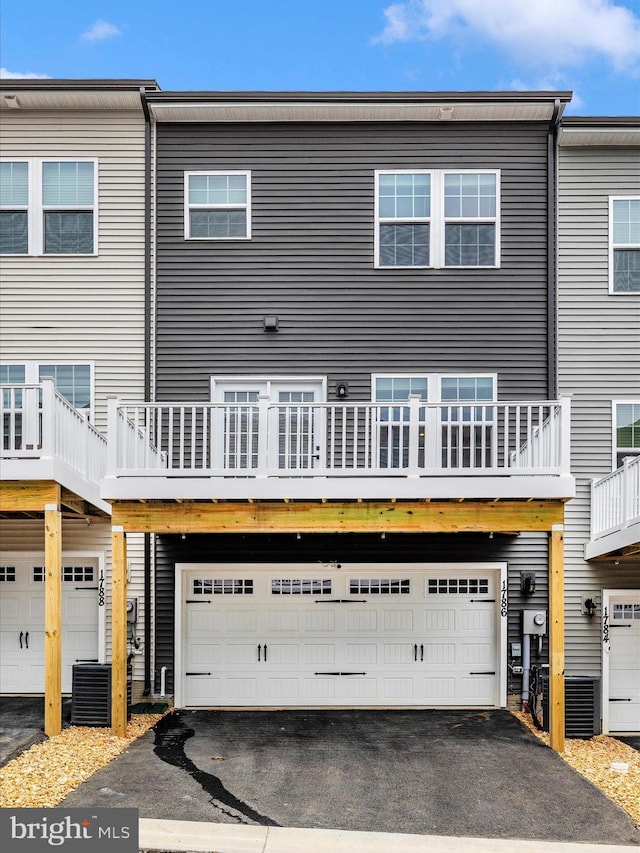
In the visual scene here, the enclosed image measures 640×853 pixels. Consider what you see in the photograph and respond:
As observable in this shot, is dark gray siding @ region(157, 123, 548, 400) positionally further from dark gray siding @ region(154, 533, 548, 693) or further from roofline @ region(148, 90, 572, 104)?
dark gray siding @ region(154, 533, 548, 693)

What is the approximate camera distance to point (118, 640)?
8781 millimetres

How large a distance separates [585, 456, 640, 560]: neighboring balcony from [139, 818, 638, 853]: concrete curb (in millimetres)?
4213

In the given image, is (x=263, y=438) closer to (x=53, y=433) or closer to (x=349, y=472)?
(x=349, y=472)

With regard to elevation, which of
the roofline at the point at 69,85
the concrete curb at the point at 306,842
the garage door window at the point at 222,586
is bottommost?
the concrete curb at the point at 306,842

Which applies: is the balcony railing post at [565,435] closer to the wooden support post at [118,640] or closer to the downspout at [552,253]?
the downspout at [552,253]

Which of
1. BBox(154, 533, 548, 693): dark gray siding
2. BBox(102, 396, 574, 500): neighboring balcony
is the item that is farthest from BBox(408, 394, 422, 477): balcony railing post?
BBox(154, 533, 548, 693): dark gray siding

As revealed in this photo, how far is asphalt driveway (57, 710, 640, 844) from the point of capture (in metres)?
6.39

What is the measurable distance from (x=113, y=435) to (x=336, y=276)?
4.31m

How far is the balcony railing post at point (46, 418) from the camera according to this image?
336 inches

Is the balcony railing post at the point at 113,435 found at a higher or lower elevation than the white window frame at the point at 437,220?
lower

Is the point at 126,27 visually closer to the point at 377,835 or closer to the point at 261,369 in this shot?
the point at 261,369

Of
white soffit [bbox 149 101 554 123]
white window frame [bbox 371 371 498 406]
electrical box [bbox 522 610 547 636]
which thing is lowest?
electrical box [bbox 522 610 547 636]

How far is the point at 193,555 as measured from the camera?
35.8ft

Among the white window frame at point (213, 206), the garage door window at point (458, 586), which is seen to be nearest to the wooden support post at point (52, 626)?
the white window frame at point (213, 206)
